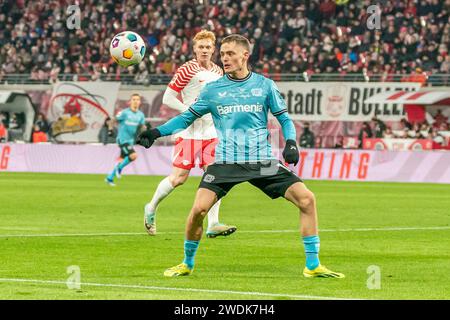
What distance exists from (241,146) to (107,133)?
33.1 meters

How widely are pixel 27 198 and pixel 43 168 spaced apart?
1621 cm

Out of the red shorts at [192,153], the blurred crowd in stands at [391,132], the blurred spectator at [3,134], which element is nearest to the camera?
the red shorts at [192,153]

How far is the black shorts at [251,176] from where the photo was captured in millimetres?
10875

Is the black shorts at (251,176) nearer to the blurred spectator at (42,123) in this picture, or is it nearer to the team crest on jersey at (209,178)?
the team crest on jersey at (209,178)

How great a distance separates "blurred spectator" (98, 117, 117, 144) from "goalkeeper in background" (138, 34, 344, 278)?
1262 inches

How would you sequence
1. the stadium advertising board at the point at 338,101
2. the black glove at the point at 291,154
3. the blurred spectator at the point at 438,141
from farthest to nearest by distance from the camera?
the stadium advertising board at the point at 338,101, the blurred spectator at the point at 438,141, the black glove at the point at 291,154

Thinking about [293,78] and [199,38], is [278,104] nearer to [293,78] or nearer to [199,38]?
[199,38]

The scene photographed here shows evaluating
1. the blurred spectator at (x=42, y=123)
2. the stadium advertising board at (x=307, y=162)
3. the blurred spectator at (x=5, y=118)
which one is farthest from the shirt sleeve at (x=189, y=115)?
the blurred spectator at (x=5, y=118)

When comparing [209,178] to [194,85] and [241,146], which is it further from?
[194,85]

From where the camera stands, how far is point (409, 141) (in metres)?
37.8

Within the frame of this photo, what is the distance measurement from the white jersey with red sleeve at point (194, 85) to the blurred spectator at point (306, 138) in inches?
941

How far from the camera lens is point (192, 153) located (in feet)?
51.8

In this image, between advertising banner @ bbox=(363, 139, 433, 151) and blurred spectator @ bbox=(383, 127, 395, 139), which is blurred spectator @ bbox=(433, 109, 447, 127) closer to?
blurred spectator @ bbox=(383, 127, 395, 139)
